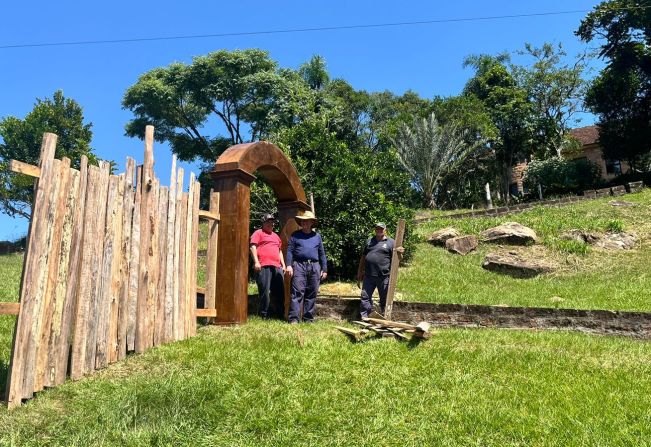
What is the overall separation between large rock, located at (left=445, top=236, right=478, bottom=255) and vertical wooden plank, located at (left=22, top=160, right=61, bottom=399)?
1309cm

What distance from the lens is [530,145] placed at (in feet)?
109

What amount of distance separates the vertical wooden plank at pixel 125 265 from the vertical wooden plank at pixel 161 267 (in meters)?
0.53

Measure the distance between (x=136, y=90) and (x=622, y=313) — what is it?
110 ft

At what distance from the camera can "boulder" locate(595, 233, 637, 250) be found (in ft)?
50.1

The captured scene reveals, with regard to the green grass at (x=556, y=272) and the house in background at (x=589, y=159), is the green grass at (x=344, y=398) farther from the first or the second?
the house in background at (x=589, y=159)

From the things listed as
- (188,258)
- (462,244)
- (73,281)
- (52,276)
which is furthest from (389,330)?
(462,244)

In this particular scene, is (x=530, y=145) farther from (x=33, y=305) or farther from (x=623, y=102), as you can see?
(x=33, y=305)

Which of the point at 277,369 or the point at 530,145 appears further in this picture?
the point at 530,145

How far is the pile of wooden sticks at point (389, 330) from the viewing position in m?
6.57

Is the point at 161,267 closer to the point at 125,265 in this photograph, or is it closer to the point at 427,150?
the point at 125,265

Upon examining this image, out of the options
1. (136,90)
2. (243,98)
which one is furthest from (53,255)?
(136,90)

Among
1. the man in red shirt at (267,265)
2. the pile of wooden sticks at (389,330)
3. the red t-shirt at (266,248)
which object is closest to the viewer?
the pile of wooden sticks at (389,330)

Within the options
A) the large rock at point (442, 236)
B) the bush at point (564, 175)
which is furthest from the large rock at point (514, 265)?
→ the bush at point (564, 175)

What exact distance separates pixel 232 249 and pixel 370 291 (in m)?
2.36
